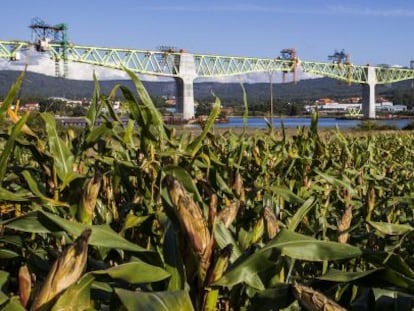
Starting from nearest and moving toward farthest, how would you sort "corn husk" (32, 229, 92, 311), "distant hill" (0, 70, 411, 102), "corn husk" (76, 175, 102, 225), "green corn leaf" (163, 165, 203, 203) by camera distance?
1. "corn husk" (32, 229, 92, 311)
2. "corn husk" (76, 175, 102, 225)
3. "green corn leaf" (163, 165, 203, 203)
4. "distant hill" (0, 70, 411, 102)

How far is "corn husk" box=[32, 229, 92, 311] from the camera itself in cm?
71

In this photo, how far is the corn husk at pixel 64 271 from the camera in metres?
0.71

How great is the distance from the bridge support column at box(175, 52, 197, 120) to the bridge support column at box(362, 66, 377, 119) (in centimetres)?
2542

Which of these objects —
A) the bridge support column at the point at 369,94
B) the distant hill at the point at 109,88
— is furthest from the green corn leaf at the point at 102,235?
the bridge support column at the point at 369,94

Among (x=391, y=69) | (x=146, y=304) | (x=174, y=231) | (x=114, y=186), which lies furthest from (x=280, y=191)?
(x=391, y=69)

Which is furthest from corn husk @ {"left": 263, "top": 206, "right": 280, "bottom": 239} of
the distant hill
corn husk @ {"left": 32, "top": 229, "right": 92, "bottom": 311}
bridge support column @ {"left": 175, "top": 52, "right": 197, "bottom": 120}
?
bridge support column @ {"left": 175, "top": 52, "right": 197, "bottom": 120}

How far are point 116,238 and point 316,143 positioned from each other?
2.43m

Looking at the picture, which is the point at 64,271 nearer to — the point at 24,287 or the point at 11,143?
the point at 24,287

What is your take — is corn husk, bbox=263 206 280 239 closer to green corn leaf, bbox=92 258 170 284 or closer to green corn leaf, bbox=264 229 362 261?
green corn leaf, bbox=264 229 362 261

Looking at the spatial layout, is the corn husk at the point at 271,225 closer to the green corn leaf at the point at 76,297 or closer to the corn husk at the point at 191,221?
the corn husk at the point at 191,221

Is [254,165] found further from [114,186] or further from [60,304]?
[60,304]

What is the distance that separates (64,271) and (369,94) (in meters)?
72.9

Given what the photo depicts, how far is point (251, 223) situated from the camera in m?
1.91

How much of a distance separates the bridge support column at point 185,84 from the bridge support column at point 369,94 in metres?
25.4
